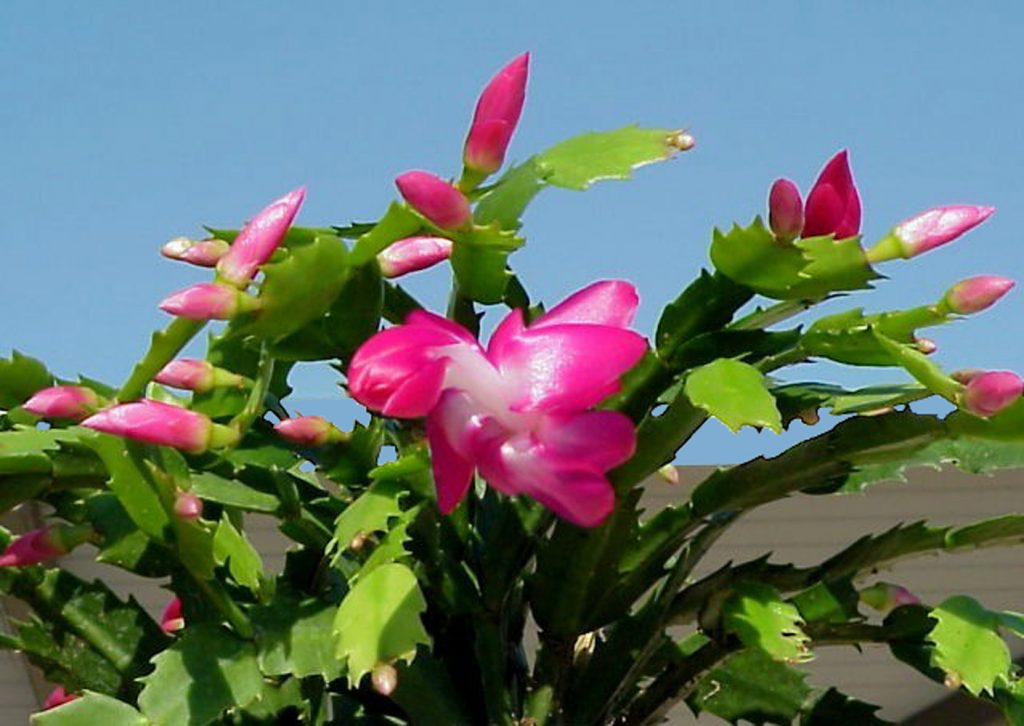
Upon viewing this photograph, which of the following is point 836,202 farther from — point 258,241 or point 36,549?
A: point 36,549

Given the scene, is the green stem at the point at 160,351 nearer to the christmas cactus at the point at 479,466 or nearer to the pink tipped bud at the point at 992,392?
the christmas cactus at the point at 479,466

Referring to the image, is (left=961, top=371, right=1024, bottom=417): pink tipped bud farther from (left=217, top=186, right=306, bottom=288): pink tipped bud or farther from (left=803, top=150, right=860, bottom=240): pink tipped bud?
(left=217, top=186, right=306, bottom=288): pink tipped bud

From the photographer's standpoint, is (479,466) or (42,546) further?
(42,546)

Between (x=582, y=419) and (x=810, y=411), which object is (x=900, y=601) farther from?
(x=582, y=419)

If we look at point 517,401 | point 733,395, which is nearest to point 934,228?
point 733,395

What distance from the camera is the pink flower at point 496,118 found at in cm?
89

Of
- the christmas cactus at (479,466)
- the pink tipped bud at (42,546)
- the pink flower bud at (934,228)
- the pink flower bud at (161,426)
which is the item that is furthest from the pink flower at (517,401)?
the pink tipped bud at (42,546)

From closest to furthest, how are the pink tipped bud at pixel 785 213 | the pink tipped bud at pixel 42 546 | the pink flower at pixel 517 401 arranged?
the pink flower at pixel 517 401
the pink tipped bud at pixel 785 213
the pink tipped bud at pixel 42 546

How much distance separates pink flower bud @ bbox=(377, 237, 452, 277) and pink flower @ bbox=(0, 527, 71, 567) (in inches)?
11.1

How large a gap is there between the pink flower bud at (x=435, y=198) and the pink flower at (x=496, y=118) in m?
0.04

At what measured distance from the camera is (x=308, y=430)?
945 millimetres

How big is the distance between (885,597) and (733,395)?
12.2 inches

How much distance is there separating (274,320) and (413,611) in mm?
179

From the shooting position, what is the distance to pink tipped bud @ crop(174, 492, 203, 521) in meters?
0.88
